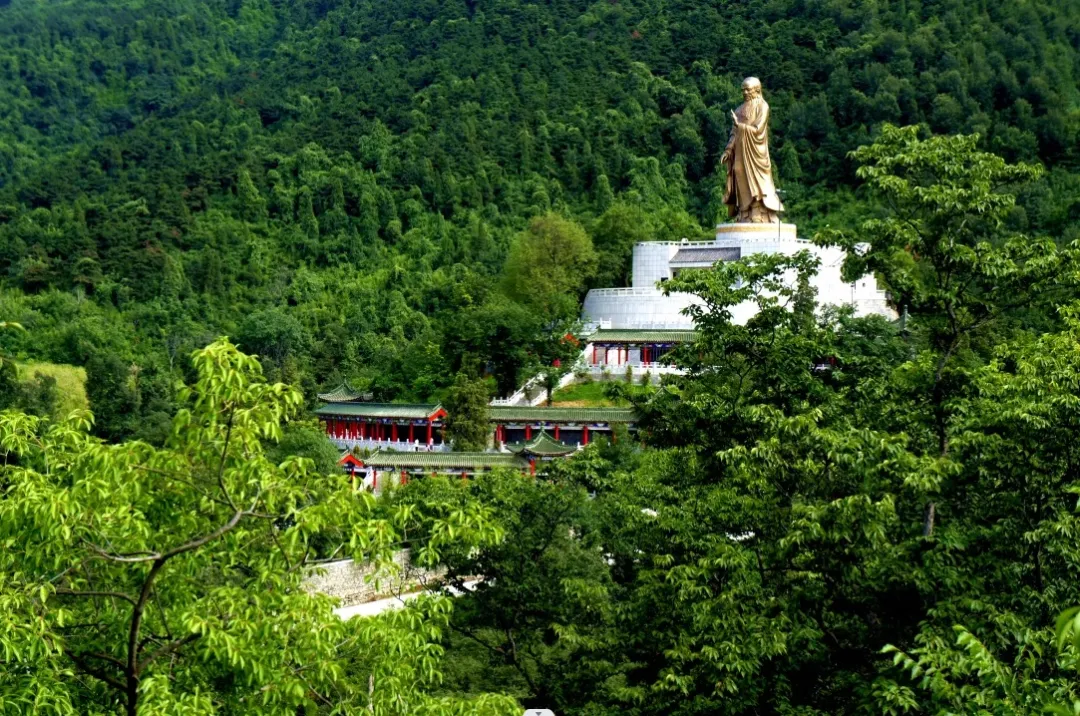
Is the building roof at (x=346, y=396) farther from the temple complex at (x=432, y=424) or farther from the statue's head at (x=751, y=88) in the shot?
the statue's head at (x=751, y=88)

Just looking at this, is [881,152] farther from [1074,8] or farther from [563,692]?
[1074,8]

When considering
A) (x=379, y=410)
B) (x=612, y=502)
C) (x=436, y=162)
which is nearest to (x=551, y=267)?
(x=379, y=410)

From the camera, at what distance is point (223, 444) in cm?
713

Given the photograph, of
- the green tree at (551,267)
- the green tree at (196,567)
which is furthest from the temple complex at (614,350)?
the green tree at (196,567)

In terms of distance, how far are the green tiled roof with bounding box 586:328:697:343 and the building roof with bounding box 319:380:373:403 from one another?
19.6 ft

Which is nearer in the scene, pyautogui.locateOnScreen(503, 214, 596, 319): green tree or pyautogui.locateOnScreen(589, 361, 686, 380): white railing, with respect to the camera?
pyautogui.locateOnScreen(589, 361, 686, 380): white railing

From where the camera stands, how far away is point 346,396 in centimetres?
3744

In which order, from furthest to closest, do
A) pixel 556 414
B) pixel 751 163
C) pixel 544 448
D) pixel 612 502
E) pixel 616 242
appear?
pixel 616 242 < pixel 751 163 < pixel 556 414 < pixel 544 448 < pixel 612 502

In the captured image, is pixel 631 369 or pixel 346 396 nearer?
pixel 631 369

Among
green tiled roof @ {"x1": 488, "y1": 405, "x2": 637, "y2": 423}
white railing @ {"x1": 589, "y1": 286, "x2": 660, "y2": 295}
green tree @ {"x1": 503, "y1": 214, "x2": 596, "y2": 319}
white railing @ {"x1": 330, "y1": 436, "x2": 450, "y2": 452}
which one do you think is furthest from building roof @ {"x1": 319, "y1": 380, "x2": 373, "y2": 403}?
white railing @ {"x1": 589, "y1": 286, "x2": 660, "y2": 295}

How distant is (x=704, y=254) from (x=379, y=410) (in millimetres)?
9497

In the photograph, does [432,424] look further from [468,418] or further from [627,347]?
[627,347]

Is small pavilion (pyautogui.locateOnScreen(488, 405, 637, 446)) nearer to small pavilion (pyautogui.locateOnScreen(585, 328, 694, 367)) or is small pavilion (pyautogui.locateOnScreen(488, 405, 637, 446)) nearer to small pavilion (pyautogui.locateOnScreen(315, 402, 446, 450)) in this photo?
small pavilion (pyautogui.locateOnScreen(315, 402, 446, 450))

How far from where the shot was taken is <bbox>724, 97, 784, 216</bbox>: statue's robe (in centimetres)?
3750
